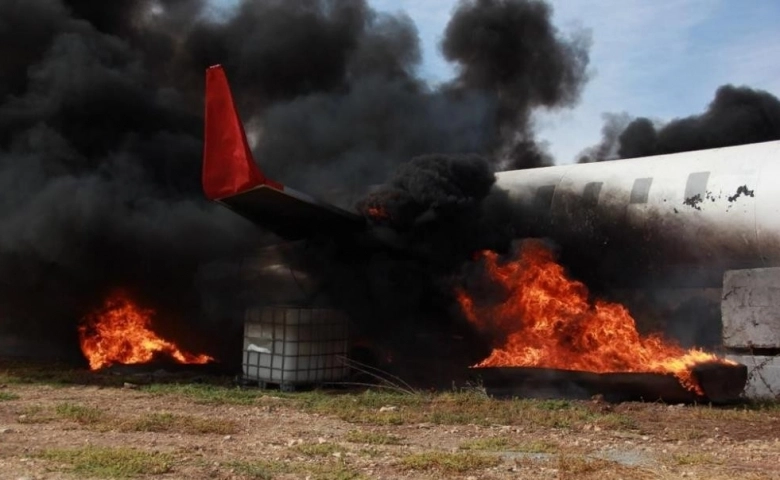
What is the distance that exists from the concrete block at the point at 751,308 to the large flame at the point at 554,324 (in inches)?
28.5

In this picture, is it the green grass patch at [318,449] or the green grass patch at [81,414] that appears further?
the green grass patch at [81,414]

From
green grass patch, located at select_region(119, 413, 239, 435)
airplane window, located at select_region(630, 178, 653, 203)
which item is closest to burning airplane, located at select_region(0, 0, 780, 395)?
airplane window, located at select_region(630, 178, 653, 203)

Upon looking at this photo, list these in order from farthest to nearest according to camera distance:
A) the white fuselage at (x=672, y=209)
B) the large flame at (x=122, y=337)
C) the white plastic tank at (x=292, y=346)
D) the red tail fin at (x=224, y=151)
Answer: the large flame at (x=122, y=337) < the white plastic tank at (x=292, y=346) < the white fuselage at (x=672, y=209) < the red tail fin at (x=224, y=151)

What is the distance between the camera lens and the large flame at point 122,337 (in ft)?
45.1

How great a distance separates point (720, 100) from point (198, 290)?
11966 mm

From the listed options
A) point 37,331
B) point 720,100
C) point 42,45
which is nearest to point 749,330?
point 720,100

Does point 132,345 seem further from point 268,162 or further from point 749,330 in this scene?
point 749,330

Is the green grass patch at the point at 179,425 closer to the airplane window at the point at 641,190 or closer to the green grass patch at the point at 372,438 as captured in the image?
the green grass patch at the point at 372,438

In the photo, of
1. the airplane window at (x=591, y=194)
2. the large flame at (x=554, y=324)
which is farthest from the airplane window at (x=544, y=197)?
the large flame at (x=554, y=324)

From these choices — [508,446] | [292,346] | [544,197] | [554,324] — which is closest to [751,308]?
[554,324]

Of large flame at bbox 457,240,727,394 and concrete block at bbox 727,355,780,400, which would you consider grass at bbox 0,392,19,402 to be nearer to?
large flame at bbox 457,240,727,394

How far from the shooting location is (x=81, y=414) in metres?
8.00

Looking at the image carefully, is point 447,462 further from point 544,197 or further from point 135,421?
point 544,197

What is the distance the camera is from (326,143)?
14438 mm
